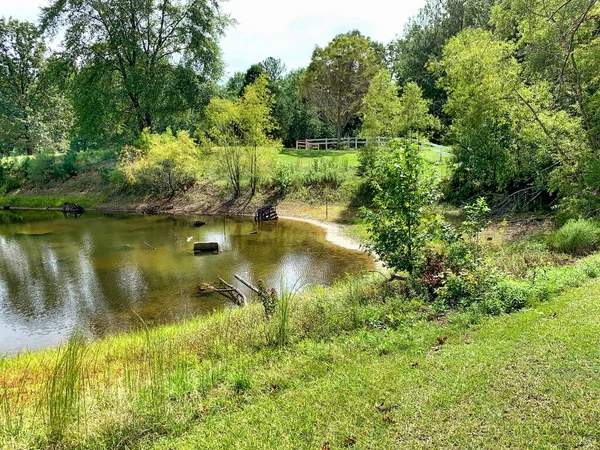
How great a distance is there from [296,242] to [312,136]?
111 feet

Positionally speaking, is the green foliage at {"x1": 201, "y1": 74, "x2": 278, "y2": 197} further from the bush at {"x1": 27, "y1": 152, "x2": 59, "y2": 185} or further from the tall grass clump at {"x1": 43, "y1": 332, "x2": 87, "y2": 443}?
the tall grass clump at {"x1": 43, "y1": 332, "x2": 87, "y2": 443}

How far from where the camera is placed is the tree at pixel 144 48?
102ft

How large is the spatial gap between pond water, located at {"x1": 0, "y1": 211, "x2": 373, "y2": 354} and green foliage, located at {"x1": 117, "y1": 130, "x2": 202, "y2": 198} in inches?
260

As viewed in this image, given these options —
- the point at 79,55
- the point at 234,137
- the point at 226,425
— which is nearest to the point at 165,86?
the point at 79,55

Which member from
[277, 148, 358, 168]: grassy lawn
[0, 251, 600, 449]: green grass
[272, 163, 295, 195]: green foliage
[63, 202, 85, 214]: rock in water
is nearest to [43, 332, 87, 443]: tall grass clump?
[0, 251, 600, 449]: green grass

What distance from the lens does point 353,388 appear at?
432cm

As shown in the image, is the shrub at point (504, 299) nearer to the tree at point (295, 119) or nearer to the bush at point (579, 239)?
the bush at point (579, 239)

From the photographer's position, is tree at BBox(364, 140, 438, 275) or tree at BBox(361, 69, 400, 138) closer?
tree at BBox(364, 140, 438, 275)

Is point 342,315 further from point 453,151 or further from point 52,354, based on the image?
point 453,151

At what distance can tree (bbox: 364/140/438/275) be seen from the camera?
7.93 m

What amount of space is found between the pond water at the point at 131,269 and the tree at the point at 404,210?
246 centimetres

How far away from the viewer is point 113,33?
3122cm

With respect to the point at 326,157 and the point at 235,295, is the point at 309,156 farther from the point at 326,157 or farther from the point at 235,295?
the point at 235,295

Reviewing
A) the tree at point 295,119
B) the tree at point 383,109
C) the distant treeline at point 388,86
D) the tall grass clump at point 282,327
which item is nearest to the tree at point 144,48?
the distant treeline at point 388,86
